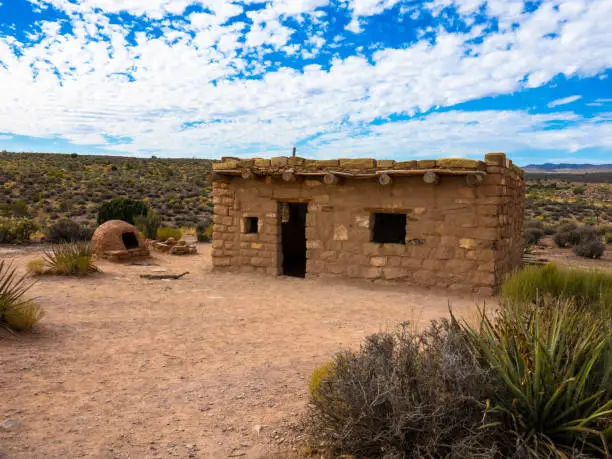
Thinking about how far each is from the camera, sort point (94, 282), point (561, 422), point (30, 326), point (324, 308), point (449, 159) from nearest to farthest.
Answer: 1. point (561, 422)
2. point (30, 326)
3. point (324, 308)
4. point (449, 159)
5. point (94, 282)

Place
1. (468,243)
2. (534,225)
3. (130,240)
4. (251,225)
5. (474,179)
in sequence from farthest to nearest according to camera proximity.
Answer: (534,225) → (130,240) → (251,225) → (468,243) → (474,179)

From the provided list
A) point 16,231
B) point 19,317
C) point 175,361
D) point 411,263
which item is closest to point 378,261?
point 411,263

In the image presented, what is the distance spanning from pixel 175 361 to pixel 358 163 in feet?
17.9

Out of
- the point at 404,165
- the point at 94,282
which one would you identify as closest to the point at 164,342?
the point at 94,282

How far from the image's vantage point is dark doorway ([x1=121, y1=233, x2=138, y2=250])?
11.9m

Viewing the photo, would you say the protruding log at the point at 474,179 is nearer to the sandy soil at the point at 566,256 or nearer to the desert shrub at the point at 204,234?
the sandy soil at the point at 566,256

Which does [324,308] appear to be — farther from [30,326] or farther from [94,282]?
[94,282]

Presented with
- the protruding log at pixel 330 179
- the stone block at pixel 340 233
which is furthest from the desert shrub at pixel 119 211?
the protruding log at pixel 330 179

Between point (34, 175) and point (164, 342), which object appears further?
point (34, 175)

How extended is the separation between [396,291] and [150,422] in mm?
5894

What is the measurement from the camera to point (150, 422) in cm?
346

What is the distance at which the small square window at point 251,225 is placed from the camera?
401 inches

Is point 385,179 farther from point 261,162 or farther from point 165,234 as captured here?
point 165,234

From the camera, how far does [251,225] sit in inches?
408
